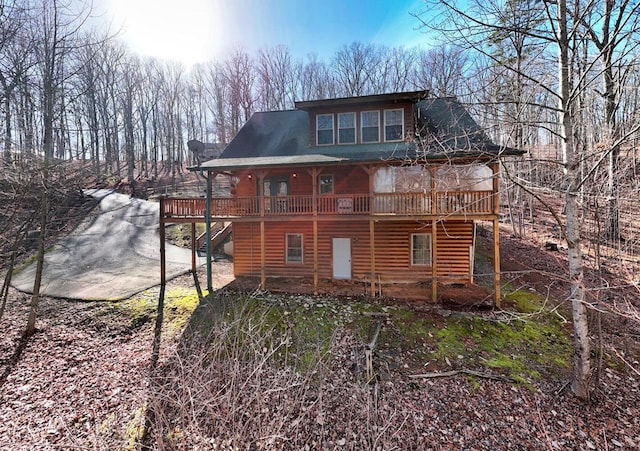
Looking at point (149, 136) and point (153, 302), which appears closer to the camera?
point (153, 302)

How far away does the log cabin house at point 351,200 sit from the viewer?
11492 mm

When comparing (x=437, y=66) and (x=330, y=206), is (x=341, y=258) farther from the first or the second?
(x=437, y=66)

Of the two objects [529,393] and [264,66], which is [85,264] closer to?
[529,393]

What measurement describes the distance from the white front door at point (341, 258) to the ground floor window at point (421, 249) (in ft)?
9.32

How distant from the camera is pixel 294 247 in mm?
14258

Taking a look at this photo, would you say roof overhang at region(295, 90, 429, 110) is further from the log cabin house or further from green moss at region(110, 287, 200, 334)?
green moss at region(110, 287, 200, 334)

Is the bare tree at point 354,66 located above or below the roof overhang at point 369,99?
above

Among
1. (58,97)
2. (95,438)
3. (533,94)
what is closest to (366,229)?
(533,94)

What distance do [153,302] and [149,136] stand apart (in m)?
36.2

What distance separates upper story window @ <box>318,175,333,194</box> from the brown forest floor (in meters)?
8.63

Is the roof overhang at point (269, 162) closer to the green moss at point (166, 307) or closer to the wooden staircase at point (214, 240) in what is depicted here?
the green moss at point (166, 307)

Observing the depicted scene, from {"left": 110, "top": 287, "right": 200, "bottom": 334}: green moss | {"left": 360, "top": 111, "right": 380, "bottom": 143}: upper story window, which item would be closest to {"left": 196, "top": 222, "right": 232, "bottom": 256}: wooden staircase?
{"left": 110, "top": 287, "right": 200, "bottom": 334}: green moss

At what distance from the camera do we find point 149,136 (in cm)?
3981

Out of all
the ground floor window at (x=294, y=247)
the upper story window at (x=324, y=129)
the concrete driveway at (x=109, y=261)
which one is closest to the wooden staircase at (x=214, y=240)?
the concrete driveway at (x=109, y=261)
